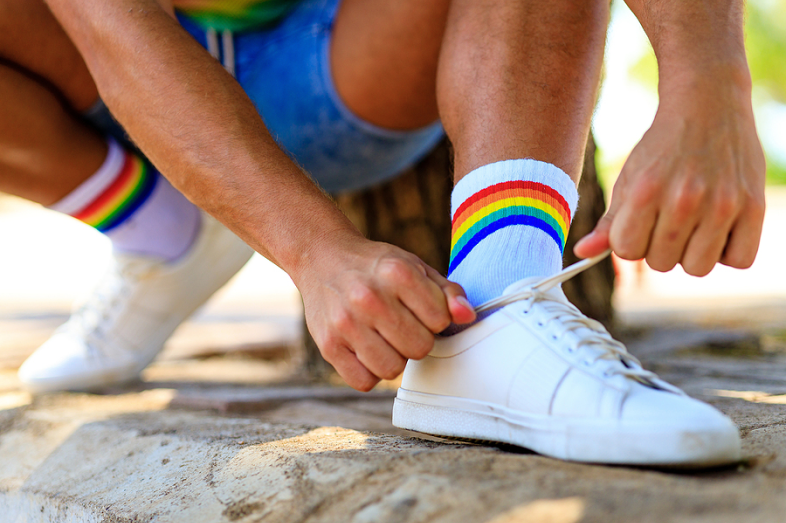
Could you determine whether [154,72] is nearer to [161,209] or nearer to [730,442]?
[161,209]

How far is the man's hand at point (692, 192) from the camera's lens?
1.95ft

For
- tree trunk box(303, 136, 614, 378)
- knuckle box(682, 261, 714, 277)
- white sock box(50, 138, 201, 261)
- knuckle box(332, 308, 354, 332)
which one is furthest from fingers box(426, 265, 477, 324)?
tree trunk box(303, 136, 614, 378)

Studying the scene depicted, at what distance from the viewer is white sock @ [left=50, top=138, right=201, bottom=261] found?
1.29m

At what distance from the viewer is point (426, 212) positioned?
168cm

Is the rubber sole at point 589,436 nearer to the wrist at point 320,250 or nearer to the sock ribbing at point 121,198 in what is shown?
the wrist at point 320,250

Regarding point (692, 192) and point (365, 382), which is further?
point (365, 382)

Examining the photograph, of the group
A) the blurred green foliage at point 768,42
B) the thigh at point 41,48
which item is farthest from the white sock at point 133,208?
the blurred green foliage at point 768,42

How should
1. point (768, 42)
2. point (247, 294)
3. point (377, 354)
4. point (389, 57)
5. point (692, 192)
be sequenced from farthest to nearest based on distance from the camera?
point (768, 42)
point (247, 294)
point (389, 57)
point (377, 354)
point (692, 192)

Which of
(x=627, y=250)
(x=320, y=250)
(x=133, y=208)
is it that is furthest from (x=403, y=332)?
(x=133, y=208)

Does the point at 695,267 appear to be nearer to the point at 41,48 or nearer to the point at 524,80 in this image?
the point at 524,80

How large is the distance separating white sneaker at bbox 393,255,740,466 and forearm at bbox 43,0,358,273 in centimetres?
20

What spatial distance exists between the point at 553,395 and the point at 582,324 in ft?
0.35

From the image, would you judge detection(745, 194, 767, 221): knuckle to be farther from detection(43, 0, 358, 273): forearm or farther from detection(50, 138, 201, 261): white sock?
detection(50, 138, 201, 261): white sock

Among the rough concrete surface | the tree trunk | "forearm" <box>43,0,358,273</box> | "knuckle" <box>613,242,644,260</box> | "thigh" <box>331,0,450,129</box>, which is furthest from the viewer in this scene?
the tree trunk
